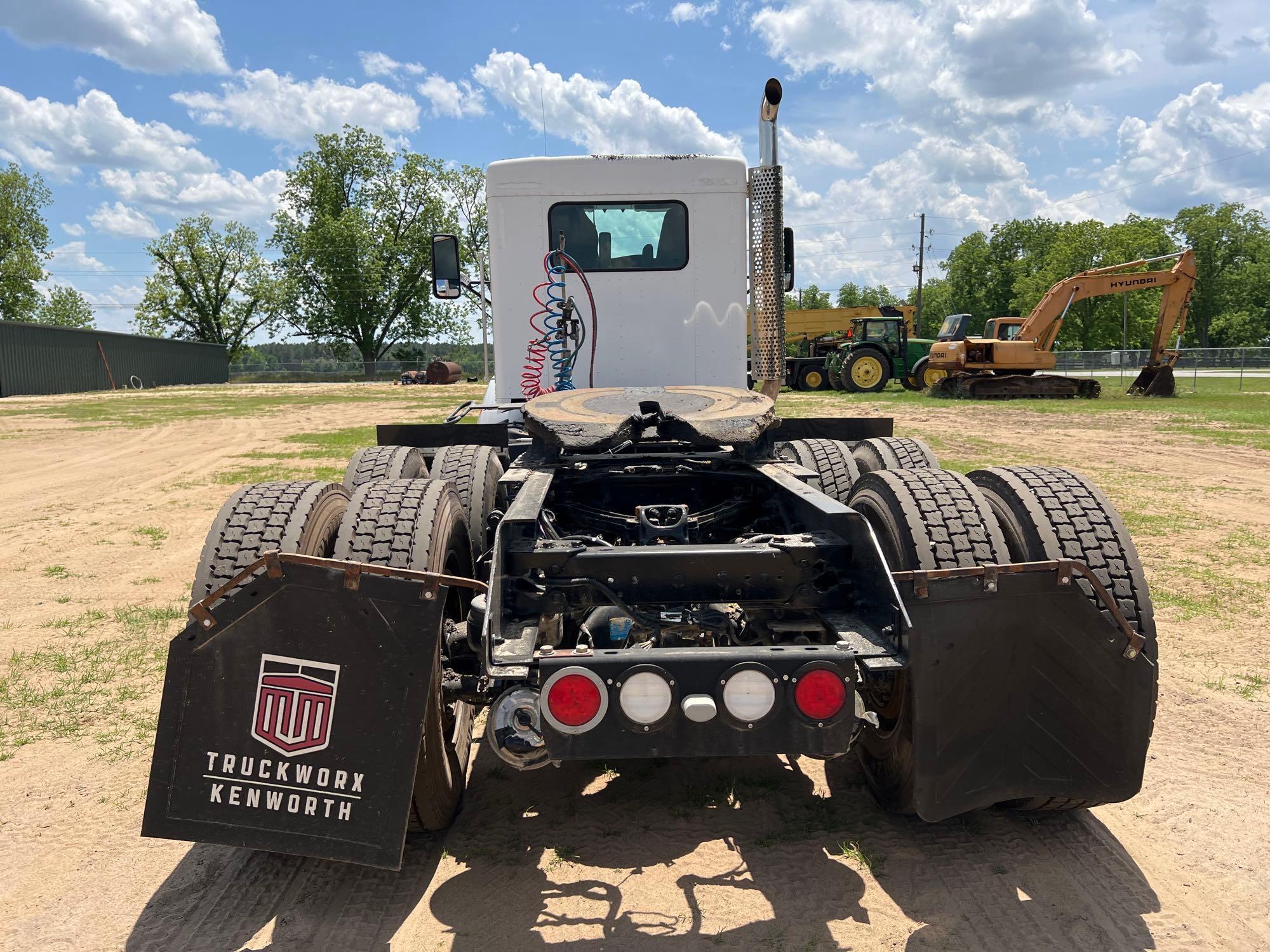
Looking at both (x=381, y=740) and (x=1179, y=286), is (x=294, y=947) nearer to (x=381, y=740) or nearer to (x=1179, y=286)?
(x=381, y=740)

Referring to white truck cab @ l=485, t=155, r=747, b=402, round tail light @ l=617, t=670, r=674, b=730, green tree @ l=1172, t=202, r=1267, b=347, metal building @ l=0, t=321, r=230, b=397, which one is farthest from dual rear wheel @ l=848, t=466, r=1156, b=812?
green tree @ l=1172, t=202, r=1267, b=347

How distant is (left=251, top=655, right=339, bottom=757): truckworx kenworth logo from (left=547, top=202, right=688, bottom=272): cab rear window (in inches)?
155

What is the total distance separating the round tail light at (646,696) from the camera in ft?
8.00

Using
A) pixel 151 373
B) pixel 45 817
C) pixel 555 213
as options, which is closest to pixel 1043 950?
pixel 45 817

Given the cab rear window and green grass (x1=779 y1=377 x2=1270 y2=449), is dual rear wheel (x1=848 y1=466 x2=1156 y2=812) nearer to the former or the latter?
the cab rear window

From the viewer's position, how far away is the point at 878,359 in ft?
97.7

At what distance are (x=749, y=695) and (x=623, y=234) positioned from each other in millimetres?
4128

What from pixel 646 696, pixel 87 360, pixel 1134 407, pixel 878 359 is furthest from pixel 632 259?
pixel 87 360

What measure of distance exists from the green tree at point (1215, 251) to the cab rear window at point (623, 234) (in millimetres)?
76887

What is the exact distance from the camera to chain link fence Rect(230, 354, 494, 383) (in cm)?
6344

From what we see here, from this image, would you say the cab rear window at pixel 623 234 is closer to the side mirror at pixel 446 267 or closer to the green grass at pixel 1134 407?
the side mirror at pixel 446 267

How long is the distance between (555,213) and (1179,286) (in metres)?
24.3

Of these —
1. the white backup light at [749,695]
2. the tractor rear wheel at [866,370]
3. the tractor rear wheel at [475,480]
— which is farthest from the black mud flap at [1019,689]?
the tractor rear wheel at [866,370]

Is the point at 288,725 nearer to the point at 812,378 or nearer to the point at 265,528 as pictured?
the point at 265,528
